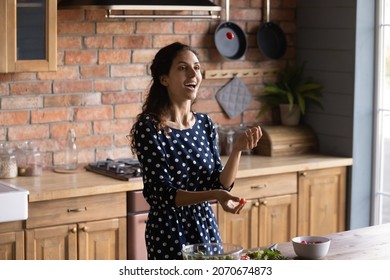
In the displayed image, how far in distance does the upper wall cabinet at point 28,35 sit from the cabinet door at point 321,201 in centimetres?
177

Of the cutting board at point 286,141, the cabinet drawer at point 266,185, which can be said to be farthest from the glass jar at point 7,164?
the cutting board at point 286,141

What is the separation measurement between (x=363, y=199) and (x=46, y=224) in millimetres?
2238

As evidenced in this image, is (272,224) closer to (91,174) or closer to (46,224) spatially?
(91,174)

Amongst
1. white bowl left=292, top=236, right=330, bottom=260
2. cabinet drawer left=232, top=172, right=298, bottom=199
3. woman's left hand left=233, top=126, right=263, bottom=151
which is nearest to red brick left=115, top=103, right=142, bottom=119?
cabinet drawer left=232, top=172, right=298, bottom=199

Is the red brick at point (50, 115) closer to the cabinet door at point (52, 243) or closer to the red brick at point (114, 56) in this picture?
the red brick at point (114, 56)

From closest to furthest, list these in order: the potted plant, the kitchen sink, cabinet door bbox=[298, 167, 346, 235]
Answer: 1. the kitchen sink
2. cabinet door bbox=[298, 167, 346, 235]
3. the potted plant

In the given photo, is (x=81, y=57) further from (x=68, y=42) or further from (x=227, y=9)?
(x=227, y=9)

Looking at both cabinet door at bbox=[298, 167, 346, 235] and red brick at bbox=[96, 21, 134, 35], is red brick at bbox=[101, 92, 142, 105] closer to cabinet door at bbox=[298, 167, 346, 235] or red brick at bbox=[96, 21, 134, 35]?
red brick at bbox=[96, 21, 134, 35]

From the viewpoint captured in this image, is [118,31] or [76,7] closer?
[76,7]

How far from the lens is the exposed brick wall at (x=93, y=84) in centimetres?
480

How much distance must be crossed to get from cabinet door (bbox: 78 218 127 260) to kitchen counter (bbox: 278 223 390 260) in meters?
1.46

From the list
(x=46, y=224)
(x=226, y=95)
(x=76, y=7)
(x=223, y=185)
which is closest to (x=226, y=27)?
(x=226, y=95)

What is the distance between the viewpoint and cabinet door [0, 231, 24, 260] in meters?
4.21

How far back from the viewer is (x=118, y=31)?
507cm
